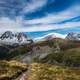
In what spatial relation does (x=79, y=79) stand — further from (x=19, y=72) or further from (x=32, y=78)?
(x=19, y=72)

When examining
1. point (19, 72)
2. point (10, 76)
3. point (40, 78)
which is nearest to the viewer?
point (40, 78)

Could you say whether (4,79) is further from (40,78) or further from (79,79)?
(79,79)

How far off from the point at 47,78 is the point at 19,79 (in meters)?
13.5

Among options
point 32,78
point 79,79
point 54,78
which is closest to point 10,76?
point 32,78

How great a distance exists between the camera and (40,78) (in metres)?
103

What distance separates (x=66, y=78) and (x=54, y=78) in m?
5.97

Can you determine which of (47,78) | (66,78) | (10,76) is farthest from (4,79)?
(66,78)

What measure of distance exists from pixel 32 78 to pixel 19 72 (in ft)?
65.7

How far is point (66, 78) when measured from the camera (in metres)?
105

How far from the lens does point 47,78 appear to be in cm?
10350

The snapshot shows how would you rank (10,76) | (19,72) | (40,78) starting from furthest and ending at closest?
1. (19,72)
2. (10,76)
3. (40,78)

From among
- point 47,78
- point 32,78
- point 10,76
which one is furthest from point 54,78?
point 10,76

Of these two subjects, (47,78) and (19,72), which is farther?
(19,72)

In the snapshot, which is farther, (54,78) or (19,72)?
(19,72)
